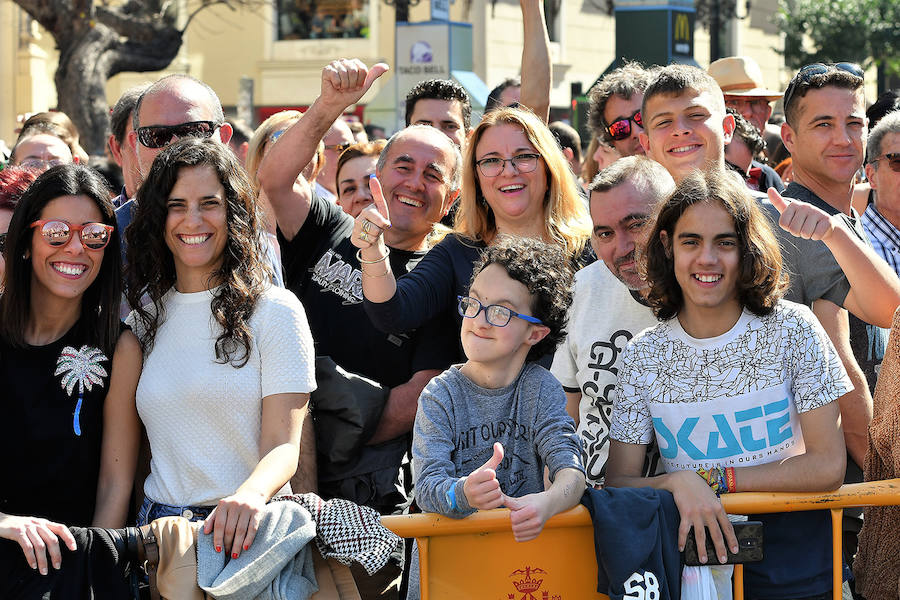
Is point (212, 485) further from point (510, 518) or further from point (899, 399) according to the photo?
point (899, 399)

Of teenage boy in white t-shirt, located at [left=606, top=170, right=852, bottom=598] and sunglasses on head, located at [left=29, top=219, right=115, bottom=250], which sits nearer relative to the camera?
teenage boy in white t-shirt, located at [left=606, top=170, right=852, bottom=598]

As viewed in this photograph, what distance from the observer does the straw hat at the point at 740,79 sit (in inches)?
295

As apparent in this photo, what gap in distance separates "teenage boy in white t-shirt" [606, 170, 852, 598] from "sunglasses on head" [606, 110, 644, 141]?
7.63 feet

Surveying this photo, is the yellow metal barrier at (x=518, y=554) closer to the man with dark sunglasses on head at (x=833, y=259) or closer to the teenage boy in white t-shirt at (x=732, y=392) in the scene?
the teenage boy in white t-shirt at (x=732, y=392)

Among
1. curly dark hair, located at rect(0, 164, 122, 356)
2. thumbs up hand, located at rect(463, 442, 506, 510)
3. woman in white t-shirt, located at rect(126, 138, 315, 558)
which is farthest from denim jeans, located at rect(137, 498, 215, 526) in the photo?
thumbs up hand, located at rect(463, 442, 506, 510)

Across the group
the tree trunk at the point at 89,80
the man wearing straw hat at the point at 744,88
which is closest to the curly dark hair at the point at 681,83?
the man wearing straw hat at the point at 744,88

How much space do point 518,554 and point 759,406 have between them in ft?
2.64

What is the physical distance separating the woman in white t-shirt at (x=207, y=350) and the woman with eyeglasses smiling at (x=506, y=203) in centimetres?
69

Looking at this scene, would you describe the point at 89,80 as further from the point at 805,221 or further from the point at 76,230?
the point at 805,221

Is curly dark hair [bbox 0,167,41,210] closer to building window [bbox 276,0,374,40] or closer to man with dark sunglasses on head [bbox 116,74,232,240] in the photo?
man with dark sunglasses on head [bbox 116,74,232,240]

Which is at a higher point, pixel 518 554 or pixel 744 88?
pixel 744 88

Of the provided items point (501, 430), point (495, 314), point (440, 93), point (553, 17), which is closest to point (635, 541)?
point (501, 430)

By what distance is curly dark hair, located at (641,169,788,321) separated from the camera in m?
3.16

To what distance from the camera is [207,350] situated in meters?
3.13
